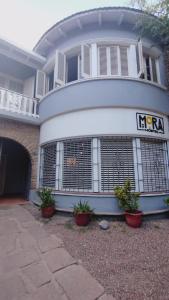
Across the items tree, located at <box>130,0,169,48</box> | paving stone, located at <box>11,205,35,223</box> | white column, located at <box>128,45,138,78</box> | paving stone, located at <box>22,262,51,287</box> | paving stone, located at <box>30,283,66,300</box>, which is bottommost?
paving stone, located at <box>30,283,66,300</box>

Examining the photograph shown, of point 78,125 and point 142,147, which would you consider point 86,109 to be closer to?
point 78,125

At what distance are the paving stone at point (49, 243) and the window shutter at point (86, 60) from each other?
19.5 ft

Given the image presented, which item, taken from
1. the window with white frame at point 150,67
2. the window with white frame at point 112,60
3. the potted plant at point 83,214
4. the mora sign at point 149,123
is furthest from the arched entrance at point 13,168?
the window with white frame at point 150,67

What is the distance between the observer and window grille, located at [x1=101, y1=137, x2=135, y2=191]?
6.32 meters

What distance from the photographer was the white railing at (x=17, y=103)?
8.06m

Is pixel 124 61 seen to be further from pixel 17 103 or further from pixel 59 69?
pixel 17 103

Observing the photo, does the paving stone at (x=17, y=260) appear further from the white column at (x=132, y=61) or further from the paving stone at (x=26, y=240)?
the white column at (x=132, y=61)

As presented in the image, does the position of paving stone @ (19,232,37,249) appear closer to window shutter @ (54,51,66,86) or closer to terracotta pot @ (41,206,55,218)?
terracotta pot @ (41,206,55,218)

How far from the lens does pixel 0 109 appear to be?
7.66 metres

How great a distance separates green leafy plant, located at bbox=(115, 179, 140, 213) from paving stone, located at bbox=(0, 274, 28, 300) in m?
3.61

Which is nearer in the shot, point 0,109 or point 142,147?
point 142,147

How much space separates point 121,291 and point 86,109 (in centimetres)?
563

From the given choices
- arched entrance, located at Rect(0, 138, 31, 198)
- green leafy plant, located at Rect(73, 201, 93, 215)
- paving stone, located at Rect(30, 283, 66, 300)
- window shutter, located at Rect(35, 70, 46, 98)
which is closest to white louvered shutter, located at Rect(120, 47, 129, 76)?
window shutter, located at Rect(35, 70, 46, 98)

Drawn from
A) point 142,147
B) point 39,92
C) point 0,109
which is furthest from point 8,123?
point 142,147
